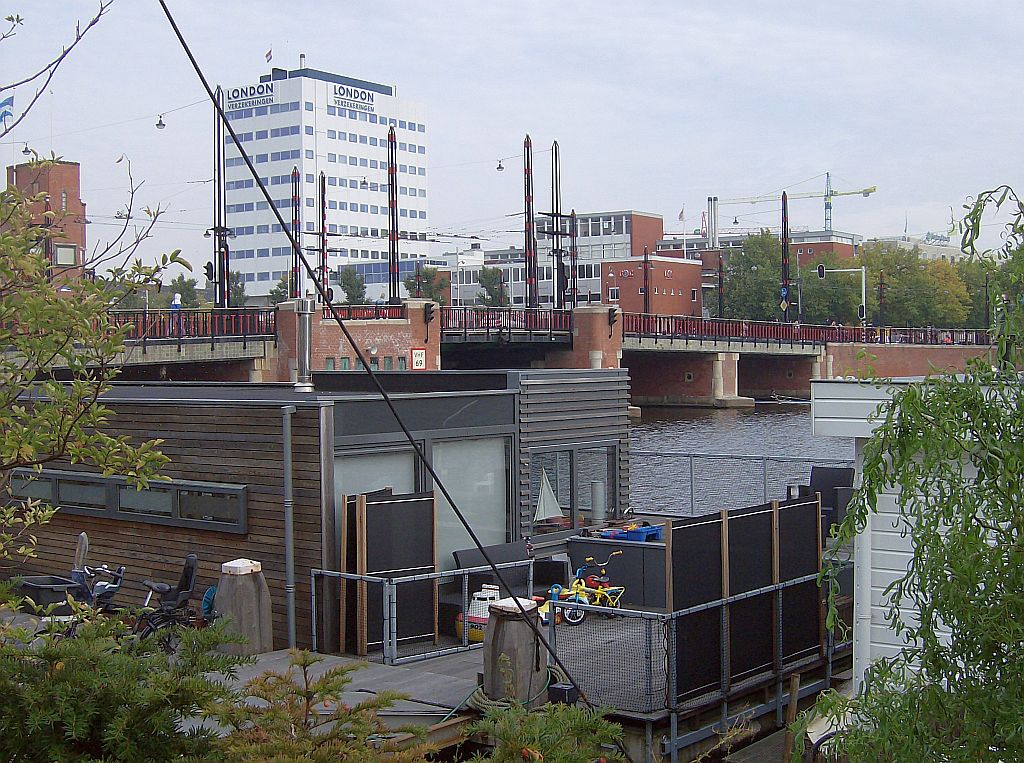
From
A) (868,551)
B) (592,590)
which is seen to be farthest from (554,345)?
(868,551)

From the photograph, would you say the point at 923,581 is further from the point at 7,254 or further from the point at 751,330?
the point at 751,330

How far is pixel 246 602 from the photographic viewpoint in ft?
41.4

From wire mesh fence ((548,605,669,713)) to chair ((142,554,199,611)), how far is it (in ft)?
12.9

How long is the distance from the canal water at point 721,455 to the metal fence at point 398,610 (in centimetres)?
599

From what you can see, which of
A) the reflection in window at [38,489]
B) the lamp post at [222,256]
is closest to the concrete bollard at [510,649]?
the reflection in window at [38,489]

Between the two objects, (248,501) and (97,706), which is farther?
(248,501)

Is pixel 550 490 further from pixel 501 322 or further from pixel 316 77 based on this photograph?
pixel 316 77

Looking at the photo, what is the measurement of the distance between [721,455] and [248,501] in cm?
897

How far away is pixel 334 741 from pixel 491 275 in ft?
383

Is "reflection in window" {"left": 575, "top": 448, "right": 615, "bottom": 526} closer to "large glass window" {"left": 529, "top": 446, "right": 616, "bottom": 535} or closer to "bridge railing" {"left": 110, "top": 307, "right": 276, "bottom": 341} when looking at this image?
"large glass window" {"left": 529, "top": 446, "right": 616, "bottom": 535}

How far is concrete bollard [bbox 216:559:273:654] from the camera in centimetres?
1255

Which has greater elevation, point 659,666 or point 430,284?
point 430,284

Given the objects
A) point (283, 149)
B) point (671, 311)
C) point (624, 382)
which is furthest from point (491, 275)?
point (624, 382)

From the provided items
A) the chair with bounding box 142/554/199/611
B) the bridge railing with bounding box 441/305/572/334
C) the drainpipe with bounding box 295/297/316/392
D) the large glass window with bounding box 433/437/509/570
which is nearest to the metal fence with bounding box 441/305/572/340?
the bridge railing with bounding box 441/305/572/334
